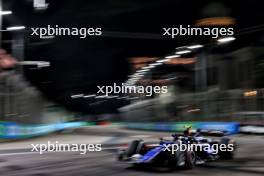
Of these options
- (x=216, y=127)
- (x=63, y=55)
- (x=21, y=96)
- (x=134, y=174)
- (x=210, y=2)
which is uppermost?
(x=210, y=2)

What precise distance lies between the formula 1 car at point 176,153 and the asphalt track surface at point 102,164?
0.09 m

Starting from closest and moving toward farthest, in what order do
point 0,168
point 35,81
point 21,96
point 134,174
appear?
point 35,81, point 21,96, point 134,174, point 0,168

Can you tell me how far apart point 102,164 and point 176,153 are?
1019 millimetres

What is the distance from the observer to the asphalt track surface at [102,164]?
498 centimetres

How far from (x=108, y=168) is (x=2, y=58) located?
182 cm

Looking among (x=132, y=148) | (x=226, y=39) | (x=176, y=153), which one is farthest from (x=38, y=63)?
(x=176, y=153)

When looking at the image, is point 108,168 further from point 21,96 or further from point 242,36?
point 242,36

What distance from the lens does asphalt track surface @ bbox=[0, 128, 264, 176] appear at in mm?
4980

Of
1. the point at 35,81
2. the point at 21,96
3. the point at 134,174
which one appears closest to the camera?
the point at 35,81

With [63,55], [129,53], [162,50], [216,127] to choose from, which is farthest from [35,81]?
[216,127]

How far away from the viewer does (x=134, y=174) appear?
221 inches

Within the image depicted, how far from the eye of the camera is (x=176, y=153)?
5836mm

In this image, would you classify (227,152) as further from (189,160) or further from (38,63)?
(38,63)

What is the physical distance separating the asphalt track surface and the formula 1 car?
0.09 metres
